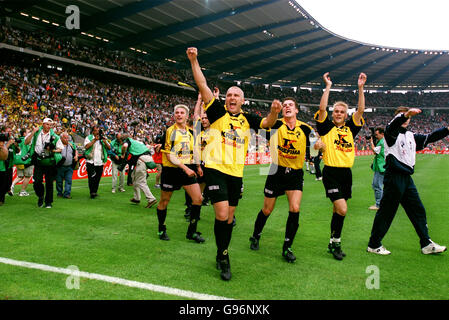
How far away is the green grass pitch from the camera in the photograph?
3.67 meters

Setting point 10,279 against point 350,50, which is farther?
point 350,50

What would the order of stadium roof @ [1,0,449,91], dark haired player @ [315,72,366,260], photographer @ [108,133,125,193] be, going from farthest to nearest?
1. stadium roof @ [1,0,449,91]
2. photographer @ [108,133,125,193]
3. dark haired player @ [315,72,366,260]

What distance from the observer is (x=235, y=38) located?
116ft

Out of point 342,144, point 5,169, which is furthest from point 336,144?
point 5,169

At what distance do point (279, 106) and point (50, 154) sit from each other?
6524 mm

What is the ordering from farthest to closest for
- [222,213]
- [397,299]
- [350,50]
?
[350,50]
[222,213]
[397,299]

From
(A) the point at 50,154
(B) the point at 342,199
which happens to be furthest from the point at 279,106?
(A) the point at 50,154

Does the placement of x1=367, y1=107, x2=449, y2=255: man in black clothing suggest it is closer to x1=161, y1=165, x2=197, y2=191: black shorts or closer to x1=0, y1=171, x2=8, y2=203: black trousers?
x1=161, y1=165, x2=197, y2=191: black shorts

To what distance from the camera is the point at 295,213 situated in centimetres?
480

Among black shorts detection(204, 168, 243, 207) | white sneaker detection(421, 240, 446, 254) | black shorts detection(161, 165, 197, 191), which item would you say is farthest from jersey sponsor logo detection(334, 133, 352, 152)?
black shorts detection(161, 165, 197, 191)

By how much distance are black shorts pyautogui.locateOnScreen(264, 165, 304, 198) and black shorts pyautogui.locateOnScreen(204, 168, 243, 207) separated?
0.85 meters

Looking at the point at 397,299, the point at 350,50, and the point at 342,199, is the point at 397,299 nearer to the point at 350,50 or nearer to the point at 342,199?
the point at 342,199

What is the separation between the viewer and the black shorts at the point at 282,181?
4914 millimetres

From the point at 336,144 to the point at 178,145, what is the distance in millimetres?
2716
